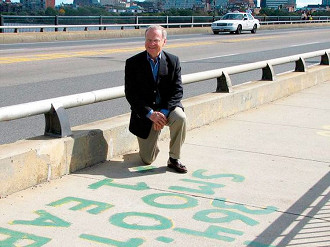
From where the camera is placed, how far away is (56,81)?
13211 millimetres

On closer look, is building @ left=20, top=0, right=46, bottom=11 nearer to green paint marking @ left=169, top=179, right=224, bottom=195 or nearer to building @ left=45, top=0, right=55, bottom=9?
building @ left=45, top=0, right=55, bottom=9

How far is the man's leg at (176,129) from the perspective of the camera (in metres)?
6.11

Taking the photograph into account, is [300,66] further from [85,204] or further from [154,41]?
[85,204]

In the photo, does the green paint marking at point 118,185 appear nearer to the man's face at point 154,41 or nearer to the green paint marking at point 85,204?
the green paint marking at point 85,204

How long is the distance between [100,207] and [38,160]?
786mm

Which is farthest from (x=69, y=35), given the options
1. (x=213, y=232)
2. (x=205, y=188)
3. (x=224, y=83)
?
(x=213, y=232)

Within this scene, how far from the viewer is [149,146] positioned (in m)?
6.23

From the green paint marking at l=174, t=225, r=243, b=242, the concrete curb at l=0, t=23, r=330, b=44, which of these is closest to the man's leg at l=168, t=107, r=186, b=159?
the green paint marking at l=174, t=225, r=243, b=242

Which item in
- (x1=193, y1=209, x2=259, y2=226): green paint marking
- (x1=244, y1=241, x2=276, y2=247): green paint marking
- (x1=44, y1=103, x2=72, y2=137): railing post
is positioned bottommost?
(x1=244, y1=241, x2=276, y2=247): green paint marking

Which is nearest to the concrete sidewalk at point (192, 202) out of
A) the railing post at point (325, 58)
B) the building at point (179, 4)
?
the railing post at point (325, 58)

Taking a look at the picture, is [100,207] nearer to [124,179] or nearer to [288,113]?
[124,179]

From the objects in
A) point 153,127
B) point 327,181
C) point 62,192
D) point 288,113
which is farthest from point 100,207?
point 288,113

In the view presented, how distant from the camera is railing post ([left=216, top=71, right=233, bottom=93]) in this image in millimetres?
9188

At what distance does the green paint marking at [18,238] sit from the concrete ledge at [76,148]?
2.38 feet
